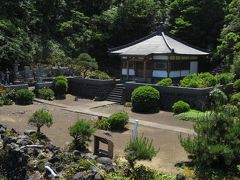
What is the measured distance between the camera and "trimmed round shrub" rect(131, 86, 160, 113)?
2574 centimetres

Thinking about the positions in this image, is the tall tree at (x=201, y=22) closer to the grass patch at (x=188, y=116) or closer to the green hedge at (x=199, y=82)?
the green hedge at (x=199, y=82)

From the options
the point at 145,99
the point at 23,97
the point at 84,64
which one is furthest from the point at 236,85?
the point at 23,97

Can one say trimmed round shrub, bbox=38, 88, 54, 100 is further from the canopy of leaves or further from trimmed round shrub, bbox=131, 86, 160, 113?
trimmed round shrub, bbox=131, 86, 160, 113

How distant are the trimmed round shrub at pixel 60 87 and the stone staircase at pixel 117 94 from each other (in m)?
3.32

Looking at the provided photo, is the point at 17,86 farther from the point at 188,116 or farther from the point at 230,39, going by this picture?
the point at 230,39

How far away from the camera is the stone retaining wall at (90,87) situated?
99.7ft

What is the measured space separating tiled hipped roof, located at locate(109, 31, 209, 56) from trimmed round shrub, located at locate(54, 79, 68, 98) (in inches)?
225

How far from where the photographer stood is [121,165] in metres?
12.8

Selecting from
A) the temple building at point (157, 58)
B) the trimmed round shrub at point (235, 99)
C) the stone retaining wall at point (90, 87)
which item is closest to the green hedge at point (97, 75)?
the stone retaining wall at point (90, 87)

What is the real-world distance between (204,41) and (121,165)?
29735 millimetres

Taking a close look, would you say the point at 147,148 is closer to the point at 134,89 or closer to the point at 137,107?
the point at 137,107

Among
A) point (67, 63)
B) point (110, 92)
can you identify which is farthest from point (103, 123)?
point (67, 63)

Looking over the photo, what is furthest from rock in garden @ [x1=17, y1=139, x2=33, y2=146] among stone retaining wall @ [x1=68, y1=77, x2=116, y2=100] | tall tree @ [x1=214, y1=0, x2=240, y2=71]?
tall tree @ [x1=214, y1=0, x2=240, y2=71]

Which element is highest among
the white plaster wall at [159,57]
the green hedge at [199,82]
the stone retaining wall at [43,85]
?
the white plaster wall at [159,57]
